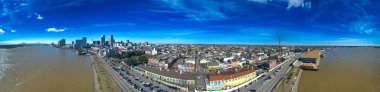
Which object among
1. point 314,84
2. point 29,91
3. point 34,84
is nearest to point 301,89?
point 314,84

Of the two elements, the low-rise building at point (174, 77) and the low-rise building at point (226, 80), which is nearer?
the low-rise building at point (226, 80)

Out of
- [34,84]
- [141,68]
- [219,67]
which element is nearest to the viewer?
[34,84]

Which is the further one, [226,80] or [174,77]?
[174,77]

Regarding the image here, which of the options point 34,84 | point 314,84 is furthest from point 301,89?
point 34,84

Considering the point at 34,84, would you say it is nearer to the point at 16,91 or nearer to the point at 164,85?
the point at 16,91

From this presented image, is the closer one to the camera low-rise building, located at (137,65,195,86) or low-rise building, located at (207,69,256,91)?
low-rise building, located at (207,69,256,91)

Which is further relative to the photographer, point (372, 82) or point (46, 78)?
point (46, 78)

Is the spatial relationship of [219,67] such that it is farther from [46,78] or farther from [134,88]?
[46,78]

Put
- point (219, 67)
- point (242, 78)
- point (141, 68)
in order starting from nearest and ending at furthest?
point (242, 78), point (141, 68), point (219, 67)

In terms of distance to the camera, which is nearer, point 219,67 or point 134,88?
point 134,88
